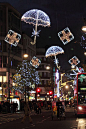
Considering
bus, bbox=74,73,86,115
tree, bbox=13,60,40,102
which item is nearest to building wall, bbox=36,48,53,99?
tree, bbox=13,60,40,102

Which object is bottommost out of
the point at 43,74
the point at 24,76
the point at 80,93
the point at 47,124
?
the point at 47,124

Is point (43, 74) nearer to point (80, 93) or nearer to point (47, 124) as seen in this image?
point (80, 93)

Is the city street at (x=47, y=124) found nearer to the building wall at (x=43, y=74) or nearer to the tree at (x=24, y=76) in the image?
the tree at (x=24, y=76)

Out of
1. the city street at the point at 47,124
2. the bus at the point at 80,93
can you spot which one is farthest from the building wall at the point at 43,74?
the city street at the point at 47,124

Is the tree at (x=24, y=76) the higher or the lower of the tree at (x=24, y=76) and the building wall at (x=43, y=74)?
the lower

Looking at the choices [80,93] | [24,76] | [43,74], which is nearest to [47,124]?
[80,93]

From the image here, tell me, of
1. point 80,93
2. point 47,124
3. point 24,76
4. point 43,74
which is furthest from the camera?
point 43,74

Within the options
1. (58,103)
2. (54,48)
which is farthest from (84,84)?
(54,48)

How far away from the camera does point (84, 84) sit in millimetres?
32344

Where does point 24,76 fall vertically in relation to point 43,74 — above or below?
below

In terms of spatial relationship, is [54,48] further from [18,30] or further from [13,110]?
[18,30]

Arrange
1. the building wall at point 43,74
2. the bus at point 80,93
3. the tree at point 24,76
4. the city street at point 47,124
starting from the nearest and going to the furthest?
the city street at point 47,124, the bus at point 80,93, the tree at point 24,76, the building wall at point 43,74

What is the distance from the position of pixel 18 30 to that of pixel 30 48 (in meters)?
19.1

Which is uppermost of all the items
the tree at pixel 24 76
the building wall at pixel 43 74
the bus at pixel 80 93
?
the building wall at pixel 43 74
